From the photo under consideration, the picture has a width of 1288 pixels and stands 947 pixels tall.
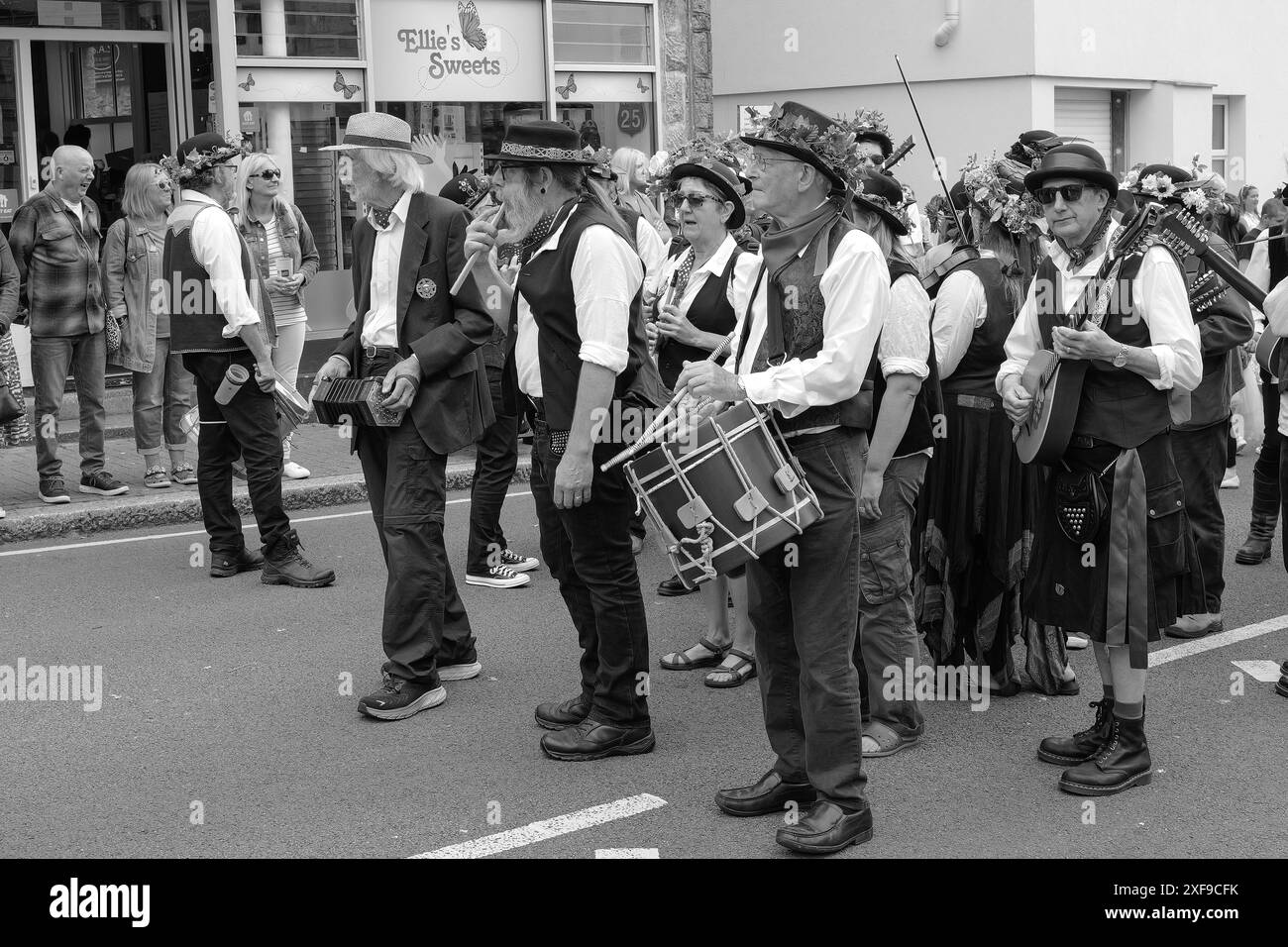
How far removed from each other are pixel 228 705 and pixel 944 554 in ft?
9.25

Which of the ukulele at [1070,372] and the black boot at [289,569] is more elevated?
the ukulele at [1070,372]

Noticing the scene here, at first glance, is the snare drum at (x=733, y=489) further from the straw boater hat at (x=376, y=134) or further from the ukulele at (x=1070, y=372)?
the straw boater hat at (x=376, y=134)

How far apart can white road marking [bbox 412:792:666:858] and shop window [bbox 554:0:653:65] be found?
11.0m

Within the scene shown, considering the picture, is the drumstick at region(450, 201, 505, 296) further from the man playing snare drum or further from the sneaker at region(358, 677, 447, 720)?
the sneaker at region(358, 677, 447, 720)

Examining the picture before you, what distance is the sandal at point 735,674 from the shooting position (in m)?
6.09

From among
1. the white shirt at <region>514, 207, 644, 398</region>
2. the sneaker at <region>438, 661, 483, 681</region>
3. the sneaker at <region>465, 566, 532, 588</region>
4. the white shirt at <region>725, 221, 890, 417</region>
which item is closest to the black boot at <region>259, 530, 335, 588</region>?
the sneaker at <region>465, 566, 532, 588</region>

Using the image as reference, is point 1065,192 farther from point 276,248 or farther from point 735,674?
point 276,248

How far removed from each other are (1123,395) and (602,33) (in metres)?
10.9

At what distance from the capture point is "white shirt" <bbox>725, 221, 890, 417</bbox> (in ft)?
13.6

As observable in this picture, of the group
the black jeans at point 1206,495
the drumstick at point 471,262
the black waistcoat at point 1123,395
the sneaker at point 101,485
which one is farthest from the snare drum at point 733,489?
the sneaker at point 101,485

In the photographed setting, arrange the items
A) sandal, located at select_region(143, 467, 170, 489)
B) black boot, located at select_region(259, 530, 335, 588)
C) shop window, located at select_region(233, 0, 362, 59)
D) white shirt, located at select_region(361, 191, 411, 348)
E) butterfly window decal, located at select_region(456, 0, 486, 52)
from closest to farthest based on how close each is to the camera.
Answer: white shirt, located at select_region(361, 191, 411, 348)
black boot, located at select_region(259, 530, 335, 588)
sandal, located at select_region(143, 467, 170, 489)
shop window, located at select_region(233, 0, 362, 59)
butterfly window decal, located at select_region(456, 0, 486, 52)

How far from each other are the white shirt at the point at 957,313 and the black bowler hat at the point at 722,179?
43.0 inches
